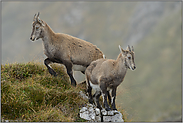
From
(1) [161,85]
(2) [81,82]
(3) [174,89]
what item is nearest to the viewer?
(2) [81,82]

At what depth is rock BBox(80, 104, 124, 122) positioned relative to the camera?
11883 mm

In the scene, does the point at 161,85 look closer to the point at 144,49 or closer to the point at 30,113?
the point at 144,49

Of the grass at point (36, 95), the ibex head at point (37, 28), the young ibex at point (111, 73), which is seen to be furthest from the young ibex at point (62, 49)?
the young ibex at point (111, 73)

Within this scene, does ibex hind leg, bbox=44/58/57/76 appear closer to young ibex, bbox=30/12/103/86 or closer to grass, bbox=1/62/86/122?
young ibex, bbox=30/12/103/86

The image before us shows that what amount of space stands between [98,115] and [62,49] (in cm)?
429

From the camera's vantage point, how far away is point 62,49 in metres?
13.6

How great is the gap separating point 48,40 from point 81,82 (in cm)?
335

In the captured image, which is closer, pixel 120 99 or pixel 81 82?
pixel 120 99

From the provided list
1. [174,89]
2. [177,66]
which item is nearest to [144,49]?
[177,66]

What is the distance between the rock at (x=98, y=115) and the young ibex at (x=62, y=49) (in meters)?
2.11

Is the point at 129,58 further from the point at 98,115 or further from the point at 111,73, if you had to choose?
the point at 98,115

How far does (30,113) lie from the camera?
1101cm

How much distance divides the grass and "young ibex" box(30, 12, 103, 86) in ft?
2.77

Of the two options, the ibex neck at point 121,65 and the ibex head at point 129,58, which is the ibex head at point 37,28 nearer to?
the ibex neck at point 121,65
